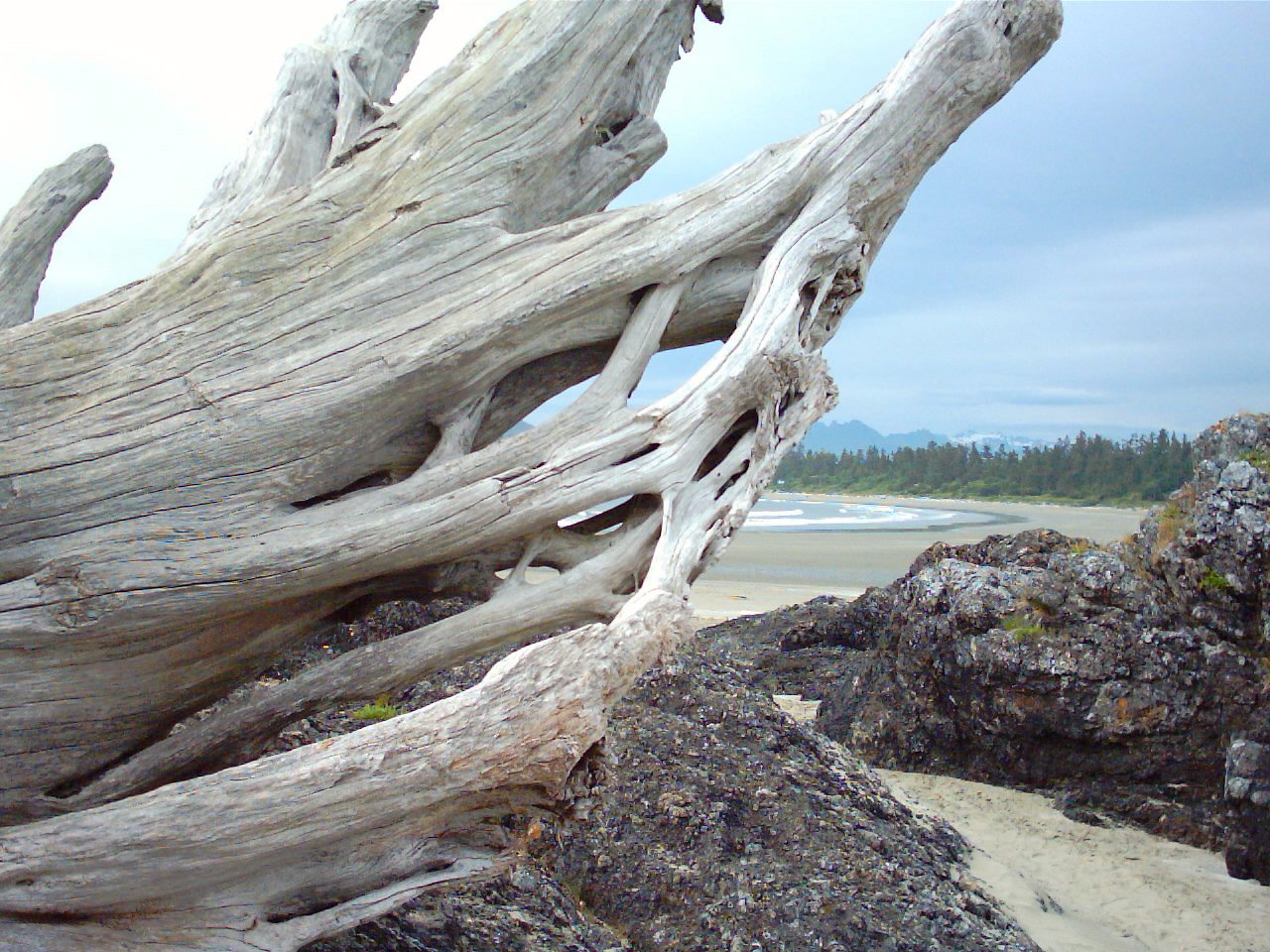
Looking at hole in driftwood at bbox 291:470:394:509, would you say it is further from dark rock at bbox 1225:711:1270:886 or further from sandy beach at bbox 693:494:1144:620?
sandy beach at bbox 693:494:1144:620

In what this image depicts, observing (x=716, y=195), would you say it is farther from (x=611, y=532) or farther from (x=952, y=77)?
(x=611, y=532)

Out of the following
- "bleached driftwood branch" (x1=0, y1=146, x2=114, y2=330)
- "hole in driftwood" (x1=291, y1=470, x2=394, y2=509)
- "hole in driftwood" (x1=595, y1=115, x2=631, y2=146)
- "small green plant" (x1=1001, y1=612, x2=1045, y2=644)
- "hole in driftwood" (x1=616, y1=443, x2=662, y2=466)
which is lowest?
"small green plant" (x1=1001, y1=612, x2=1045, y2=644)

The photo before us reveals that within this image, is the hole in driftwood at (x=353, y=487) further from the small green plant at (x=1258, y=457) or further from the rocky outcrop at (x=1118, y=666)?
the small green plant at (x=1258, y=457)

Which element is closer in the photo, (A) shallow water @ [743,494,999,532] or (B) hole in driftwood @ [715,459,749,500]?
(B) hole in driftwood @ [715,459,749,500]

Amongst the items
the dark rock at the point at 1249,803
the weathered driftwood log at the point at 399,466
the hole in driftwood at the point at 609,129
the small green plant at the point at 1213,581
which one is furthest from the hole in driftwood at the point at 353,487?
the small green plant at the point at 1213,581

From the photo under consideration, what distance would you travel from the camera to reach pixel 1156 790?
7.04 metres

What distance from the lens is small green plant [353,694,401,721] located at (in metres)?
6.71

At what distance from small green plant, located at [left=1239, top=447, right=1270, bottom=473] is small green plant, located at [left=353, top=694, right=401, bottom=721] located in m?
6.07

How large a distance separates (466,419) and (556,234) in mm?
941

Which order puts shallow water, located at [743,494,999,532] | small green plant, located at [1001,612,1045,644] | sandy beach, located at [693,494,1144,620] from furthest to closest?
shallow water, located at [743,494,999,532], sandy beach, located at [693,494,1144,620], small green plant, located at [1001,612,1045,644]

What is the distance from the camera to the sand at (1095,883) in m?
5.33

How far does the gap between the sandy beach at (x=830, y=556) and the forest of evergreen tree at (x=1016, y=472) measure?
616cm

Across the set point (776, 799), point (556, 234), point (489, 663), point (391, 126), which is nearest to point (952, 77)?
point (556, 234)

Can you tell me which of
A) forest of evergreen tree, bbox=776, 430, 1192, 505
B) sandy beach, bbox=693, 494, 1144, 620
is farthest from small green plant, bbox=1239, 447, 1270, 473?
forest of evergreen tree, bbox=776, 430, 1192, 505
